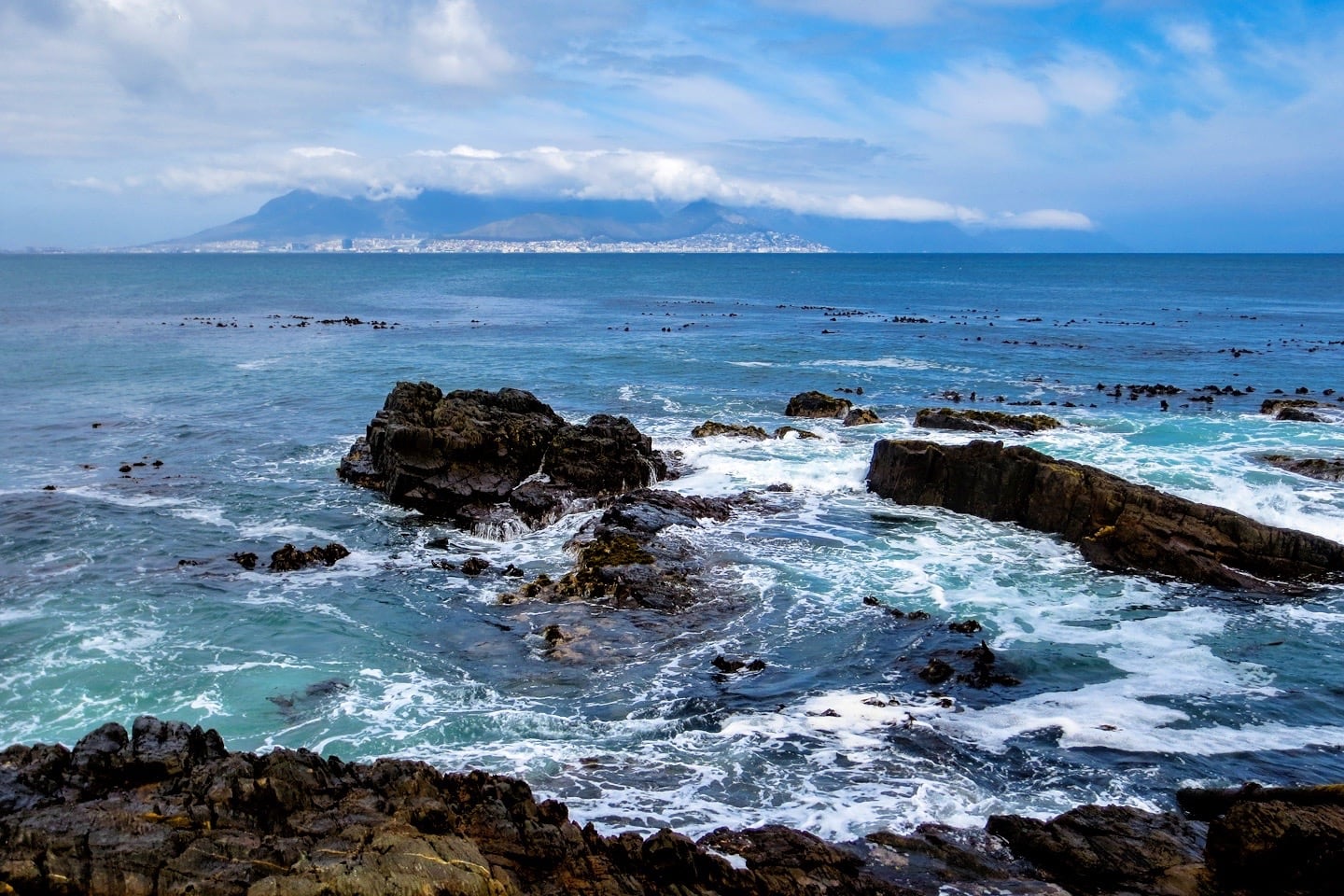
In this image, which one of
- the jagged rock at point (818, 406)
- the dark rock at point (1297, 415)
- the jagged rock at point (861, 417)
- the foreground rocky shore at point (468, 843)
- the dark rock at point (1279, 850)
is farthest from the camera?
the jagged rock at point (818, 406)

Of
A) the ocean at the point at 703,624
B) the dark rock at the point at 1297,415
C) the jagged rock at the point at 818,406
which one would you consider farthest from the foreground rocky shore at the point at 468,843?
the dark rock at the point at 1297,415

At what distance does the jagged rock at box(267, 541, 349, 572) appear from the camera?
85.7ft

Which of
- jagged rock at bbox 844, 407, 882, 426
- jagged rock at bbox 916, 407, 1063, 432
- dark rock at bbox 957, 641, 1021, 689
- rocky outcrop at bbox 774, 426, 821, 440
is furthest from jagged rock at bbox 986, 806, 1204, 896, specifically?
jagged rock at bbox 844, 407, 882, 426

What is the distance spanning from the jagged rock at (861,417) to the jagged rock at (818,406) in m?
1.16

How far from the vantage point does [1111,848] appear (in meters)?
12.9

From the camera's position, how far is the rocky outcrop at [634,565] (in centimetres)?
2381

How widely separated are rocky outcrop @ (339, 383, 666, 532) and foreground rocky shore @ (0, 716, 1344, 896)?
17.3m

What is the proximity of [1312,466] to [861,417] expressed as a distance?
18.4 m

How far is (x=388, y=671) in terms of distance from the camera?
20156 millimetres

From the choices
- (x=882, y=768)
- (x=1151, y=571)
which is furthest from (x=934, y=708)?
(x=1151, y=571)

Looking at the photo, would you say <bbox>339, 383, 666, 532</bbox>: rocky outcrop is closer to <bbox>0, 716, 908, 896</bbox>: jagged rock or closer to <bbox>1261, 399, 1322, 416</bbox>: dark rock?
<bbox>0, 716, 908, 896</bbox>: jagged rock

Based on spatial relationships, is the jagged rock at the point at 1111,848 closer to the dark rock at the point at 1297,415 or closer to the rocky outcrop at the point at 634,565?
the rocky outcrop at the point at 634,565

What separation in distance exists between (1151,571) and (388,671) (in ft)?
66.7

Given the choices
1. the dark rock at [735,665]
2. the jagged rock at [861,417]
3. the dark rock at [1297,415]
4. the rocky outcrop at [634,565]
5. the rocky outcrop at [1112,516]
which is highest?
the dark rock at [1297,415]
